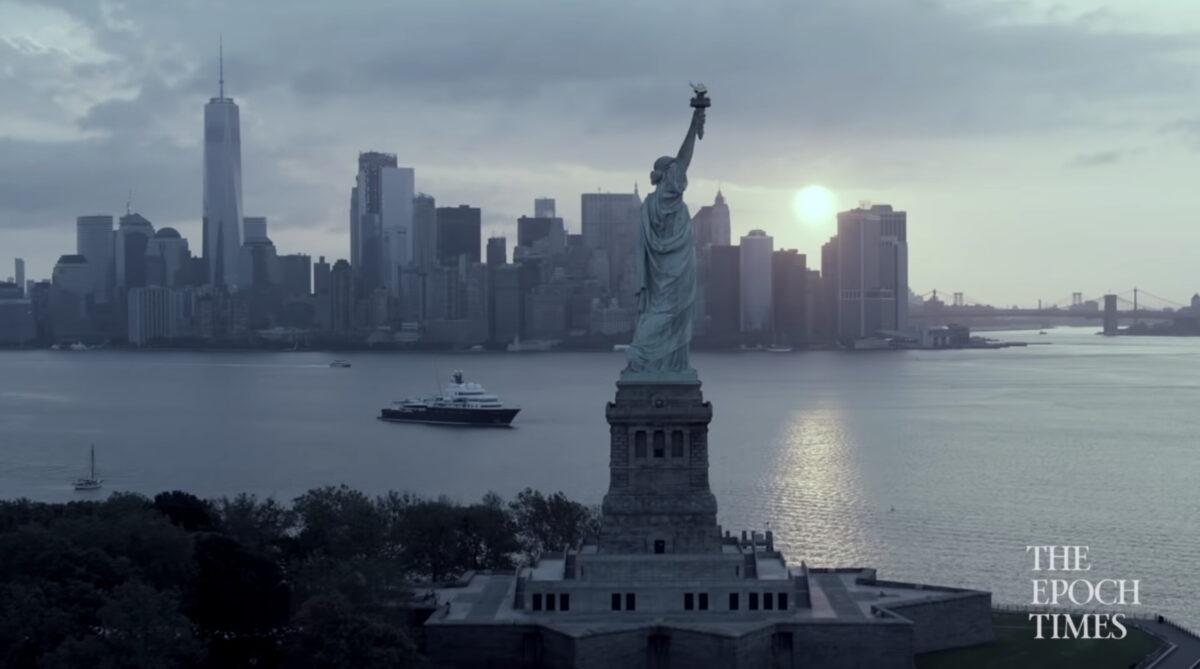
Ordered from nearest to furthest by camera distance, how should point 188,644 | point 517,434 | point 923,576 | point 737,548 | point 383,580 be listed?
point 188,644, point 383,580, point 737,548, point 923,576, point 517,434

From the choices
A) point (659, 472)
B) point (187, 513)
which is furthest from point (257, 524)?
point (659, 472)

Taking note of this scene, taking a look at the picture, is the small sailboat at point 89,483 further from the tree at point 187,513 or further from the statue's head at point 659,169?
the statue's head at point 659,169

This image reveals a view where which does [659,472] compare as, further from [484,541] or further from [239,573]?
[239,573]

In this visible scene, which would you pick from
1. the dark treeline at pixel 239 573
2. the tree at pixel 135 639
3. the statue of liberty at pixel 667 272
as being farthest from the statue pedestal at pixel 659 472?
the tree at pixel 135 639

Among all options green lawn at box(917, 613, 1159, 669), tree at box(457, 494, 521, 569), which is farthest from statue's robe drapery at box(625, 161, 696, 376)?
tree at box(457, 494, 521, 569)

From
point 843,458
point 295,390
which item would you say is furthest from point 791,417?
point 295,390

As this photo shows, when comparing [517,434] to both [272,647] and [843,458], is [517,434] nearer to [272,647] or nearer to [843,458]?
[843,458]

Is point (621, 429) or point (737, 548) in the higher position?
point (621, 429)
